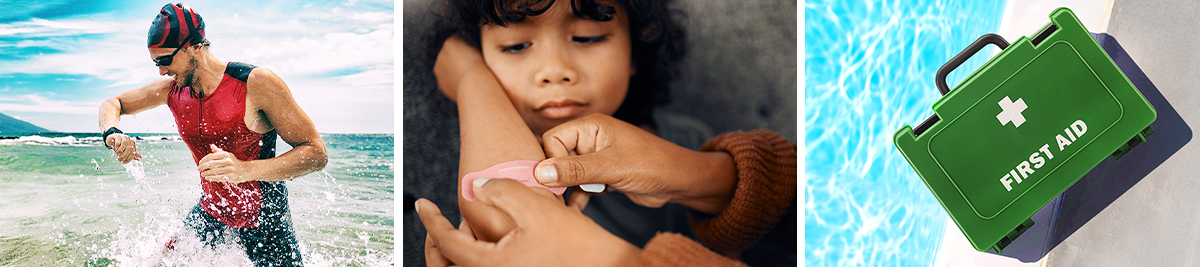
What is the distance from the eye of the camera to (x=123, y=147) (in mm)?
1253

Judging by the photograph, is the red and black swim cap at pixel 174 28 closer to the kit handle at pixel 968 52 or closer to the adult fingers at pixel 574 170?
the adult fingers at pixel 574 170

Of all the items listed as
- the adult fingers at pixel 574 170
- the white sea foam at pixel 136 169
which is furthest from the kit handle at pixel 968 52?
the white sea foam at pixel 136 169

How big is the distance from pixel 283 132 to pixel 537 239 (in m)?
0.71

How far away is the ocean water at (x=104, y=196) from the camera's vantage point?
1.26 m

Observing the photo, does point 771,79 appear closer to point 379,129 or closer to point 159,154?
point 379,129

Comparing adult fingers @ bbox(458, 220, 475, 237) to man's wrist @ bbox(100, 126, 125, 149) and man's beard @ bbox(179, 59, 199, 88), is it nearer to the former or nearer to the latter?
man's beard @ bbox(179, 59, 199, 88)

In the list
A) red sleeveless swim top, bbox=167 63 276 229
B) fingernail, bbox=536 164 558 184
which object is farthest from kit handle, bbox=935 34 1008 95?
red sleeveless swim top, bbox=167 63 276 229

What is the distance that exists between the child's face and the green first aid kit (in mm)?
670

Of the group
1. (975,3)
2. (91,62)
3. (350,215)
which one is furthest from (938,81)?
(91,62)

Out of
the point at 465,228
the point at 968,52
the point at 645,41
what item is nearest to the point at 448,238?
the point at 465,228

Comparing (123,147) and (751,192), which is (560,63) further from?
(123,147)

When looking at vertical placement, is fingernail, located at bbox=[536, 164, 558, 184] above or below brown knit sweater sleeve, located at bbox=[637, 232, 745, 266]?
above

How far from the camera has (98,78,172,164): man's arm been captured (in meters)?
1.24

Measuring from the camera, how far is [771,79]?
1232 millimetres
